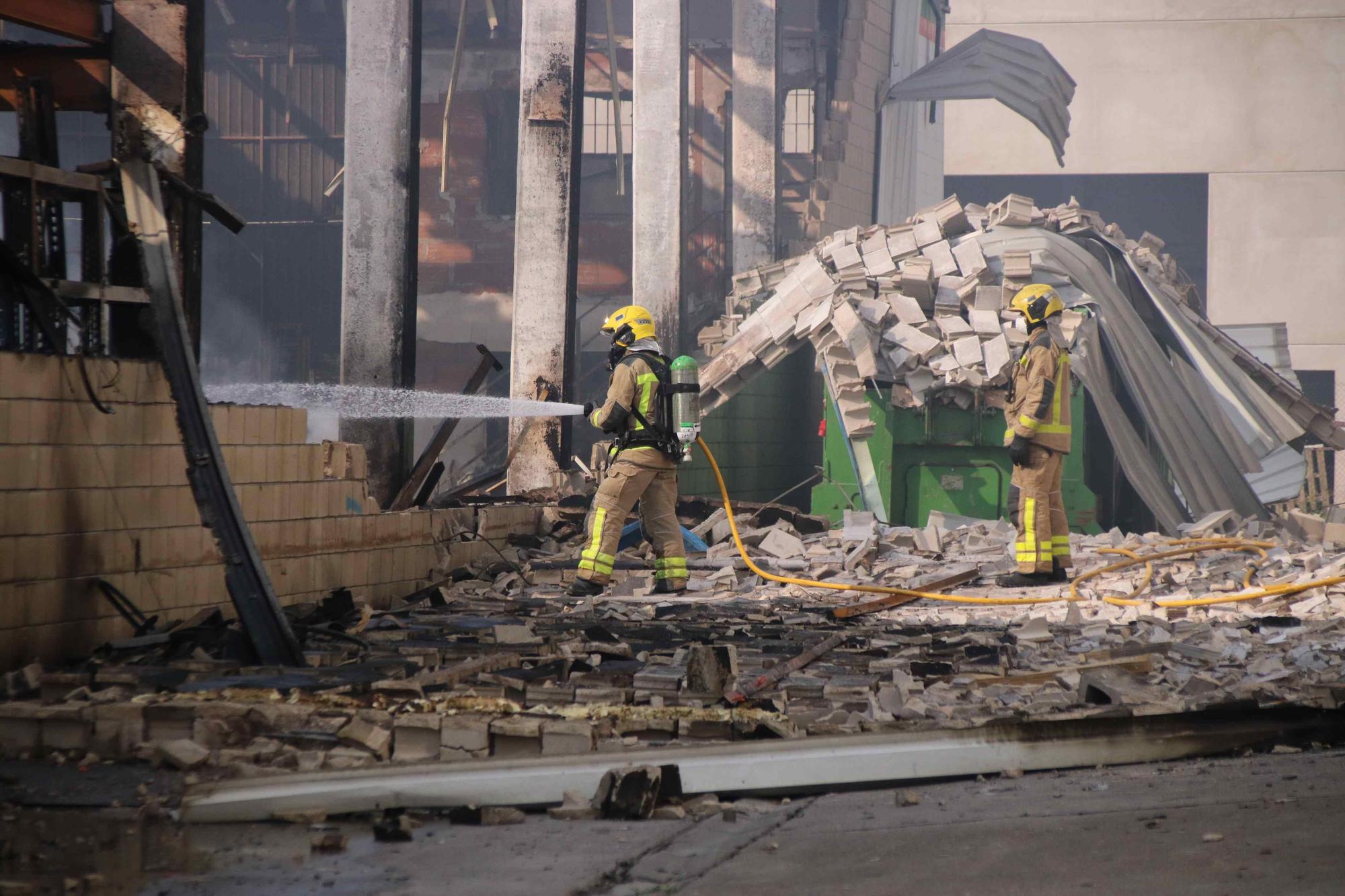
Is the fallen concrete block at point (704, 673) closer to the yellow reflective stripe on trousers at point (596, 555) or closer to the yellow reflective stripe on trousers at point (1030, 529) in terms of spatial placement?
the yellow reflective stripe on trousers at point (596, 555)

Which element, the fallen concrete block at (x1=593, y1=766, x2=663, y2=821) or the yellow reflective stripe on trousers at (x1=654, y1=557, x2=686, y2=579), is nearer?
the fallen concrete block at (x1=593, y1=766, x2=663, y2=821)

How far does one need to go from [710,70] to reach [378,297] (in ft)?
46.4

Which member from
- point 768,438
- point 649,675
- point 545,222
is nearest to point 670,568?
point 649,675

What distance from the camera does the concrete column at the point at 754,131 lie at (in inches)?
736

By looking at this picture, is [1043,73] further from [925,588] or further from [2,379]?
[2,379]

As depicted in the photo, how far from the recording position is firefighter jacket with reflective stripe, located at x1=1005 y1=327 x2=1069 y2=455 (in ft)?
27.5

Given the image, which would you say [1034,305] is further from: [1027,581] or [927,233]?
[927,233]

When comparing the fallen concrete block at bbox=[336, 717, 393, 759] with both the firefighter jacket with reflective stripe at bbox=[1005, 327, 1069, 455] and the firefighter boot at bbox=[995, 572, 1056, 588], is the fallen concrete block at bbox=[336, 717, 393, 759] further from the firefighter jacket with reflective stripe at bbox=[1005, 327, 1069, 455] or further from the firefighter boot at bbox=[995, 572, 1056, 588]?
the firefighter jacket with reflective stripe at bbox=[1005, 327, 1069, 455]

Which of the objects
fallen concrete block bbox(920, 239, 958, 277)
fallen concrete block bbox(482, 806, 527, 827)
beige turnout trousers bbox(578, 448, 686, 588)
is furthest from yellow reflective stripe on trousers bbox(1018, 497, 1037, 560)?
fallen concrete block bbox(482, 806, 527, 827)

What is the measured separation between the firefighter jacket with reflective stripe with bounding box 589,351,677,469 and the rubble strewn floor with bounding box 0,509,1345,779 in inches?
33.8

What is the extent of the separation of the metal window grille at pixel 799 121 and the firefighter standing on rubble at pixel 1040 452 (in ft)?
46.0

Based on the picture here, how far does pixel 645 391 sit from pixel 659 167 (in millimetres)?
6395

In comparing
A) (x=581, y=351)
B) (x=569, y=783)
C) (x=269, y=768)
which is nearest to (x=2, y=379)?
(x=269, y=768)

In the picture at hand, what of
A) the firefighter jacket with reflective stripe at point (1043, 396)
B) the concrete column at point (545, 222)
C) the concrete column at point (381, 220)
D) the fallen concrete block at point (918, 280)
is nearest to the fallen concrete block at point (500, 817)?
the firefighter jacket with reflective stripe at point (1043, 396)
